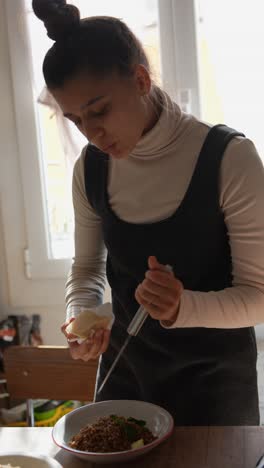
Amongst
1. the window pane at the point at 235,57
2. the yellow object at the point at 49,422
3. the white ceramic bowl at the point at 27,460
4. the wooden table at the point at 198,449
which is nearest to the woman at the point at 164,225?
the wooden table at the point at 198,449

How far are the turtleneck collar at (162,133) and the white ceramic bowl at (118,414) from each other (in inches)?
19.3

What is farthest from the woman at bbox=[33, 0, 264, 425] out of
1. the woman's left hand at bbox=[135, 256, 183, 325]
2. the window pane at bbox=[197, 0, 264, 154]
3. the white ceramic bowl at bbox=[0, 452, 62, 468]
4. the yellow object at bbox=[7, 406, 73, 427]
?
the yellow object at bbox=[7, 406, 73, 427]

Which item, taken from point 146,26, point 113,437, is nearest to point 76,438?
point 113,437

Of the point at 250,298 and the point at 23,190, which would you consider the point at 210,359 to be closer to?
the point at 250,298

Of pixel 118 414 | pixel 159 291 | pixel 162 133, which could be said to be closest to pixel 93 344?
pixel 118 414

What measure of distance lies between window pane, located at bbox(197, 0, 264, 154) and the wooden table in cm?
121

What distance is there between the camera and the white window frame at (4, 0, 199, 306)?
6.68 ft

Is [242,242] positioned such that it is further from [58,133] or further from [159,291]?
[58,133]

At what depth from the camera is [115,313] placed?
125 centimetres

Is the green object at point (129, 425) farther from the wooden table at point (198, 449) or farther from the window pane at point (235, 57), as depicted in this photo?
the window pane at point (235, 57)

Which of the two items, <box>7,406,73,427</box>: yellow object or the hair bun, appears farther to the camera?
<box>7,406,73,427</box>: yellow object

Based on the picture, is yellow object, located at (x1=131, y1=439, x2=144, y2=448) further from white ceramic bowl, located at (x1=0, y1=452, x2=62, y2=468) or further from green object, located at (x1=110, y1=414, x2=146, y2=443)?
white ceramic bowl, located at (x1=0, y1=452, x2=62, y2=468)

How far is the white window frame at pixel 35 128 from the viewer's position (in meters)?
2.04

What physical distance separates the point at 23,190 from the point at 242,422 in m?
1.42
